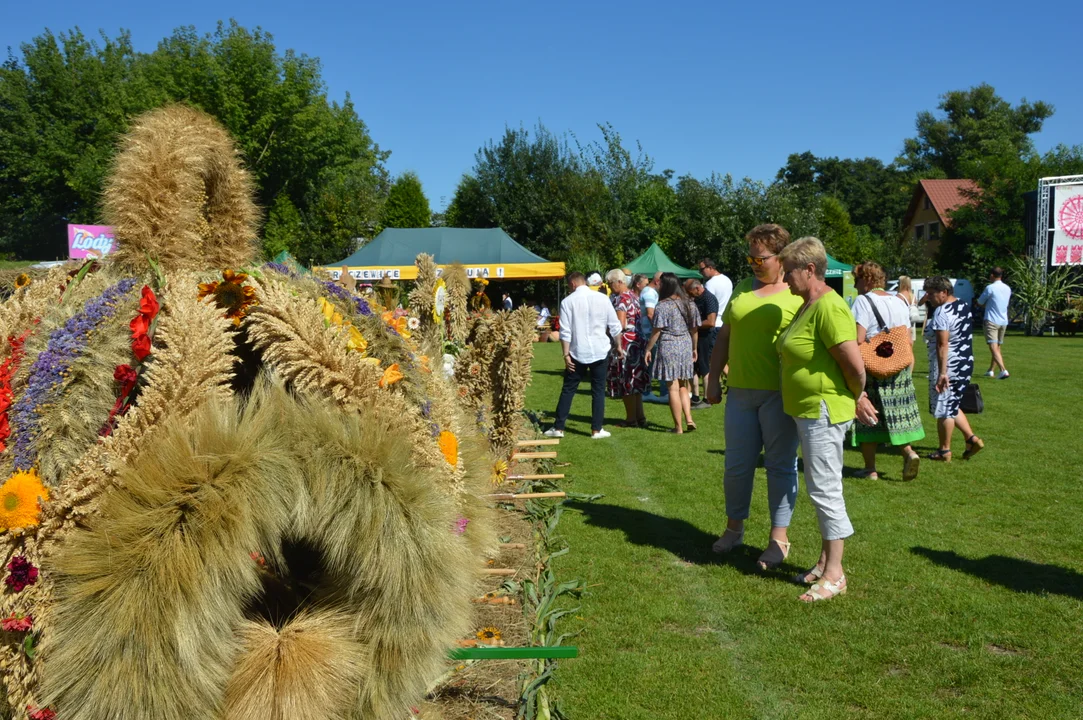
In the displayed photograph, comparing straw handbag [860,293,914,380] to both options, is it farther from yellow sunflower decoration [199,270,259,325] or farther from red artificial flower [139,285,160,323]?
red artificial flower [139,285,160,323]

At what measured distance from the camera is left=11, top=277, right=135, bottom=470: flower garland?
251 cm

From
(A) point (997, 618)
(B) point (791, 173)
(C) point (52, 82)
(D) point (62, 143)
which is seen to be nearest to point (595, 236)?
(D) point (62, 143)

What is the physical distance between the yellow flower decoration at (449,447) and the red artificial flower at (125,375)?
1096mm

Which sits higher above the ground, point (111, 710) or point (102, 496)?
point (102, 496)

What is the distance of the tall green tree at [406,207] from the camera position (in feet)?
143

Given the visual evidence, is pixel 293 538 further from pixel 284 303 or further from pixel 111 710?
pixel 284 303

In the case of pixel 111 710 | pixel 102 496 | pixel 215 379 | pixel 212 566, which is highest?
pixel 215 379

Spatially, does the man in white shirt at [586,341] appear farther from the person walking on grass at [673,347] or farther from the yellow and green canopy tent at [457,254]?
the yellow and green canopy tent at [457,254]

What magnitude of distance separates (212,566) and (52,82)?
168 feet

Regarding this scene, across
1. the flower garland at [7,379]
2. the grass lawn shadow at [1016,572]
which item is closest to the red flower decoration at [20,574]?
the flower garland at [7,379]

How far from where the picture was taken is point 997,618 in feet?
13.9

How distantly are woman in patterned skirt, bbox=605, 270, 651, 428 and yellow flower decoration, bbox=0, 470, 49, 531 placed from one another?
810 cm

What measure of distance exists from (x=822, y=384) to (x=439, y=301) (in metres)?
4.57

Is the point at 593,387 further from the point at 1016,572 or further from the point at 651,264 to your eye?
the point at 651,264
